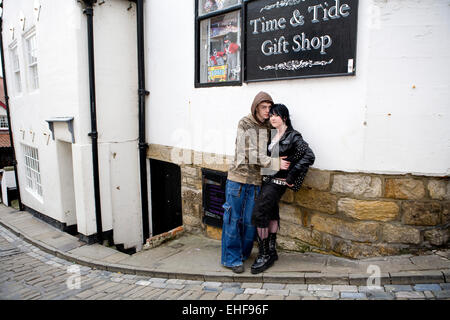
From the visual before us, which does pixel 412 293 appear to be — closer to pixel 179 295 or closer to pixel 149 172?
pixel 179 295

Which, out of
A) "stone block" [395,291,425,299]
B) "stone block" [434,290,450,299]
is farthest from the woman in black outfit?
"stone block" [434,290,450,299]

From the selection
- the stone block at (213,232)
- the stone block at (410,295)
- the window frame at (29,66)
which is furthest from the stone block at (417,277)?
the window frame at (29,66)

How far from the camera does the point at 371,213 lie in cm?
349

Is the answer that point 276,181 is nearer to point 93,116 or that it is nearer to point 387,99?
point 387,99

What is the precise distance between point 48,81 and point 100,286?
4.79 m

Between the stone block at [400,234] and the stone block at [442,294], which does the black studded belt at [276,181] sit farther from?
the stone block at [442,294]

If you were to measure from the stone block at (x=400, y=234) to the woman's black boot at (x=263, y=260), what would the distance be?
4.38 feet

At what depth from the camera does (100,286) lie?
4125 millimetres

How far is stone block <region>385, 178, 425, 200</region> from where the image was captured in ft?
11.0

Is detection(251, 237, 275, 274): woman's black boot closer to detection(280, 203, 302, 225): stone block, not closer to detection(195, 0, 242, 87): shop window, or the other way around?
detection(280, 203, 302, 225): stone block

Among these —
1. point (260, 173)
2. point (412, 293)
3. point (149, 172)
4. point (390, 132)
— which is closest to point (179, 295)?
point (260, 173)

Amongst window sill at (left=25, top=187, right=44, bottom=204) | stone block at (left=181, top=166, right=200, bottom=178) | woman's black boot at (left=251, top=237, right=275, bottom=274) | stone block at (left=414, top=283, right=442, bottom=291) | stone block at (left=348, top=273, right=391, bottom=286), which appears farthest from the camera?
window sill at (left=25, top=187, right=44, bottom=204)

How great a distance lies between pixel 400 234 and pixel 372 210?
0.41 metres

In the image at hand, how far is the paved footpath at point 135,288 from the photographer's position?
3062mm
